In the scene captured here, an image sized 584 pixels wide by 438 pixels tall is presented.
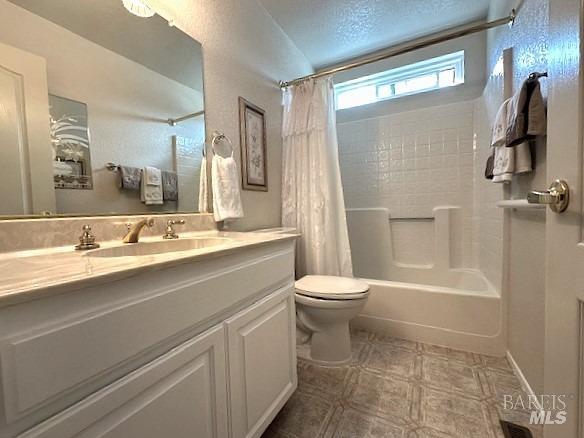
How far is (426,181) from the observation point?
7.71ft

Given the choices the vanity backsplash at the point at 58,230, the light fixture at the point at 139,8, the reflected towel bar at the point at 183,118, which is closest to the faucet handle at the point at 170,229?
the vanity backsplash at the point at 58,230

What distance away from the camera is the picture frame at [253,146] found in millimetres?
1667

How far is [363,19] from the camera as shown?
193 centimetres

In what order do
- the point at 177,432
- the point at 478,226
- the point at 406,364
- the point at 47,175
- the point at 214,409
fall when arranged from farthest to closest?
1. the point at 478,226
2. the point at 406,364
3. the point at 47,175
4. the point at 214,409
5. the point at 177,432

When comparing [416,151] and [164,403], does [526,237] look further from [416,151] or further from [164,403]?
[164,403]

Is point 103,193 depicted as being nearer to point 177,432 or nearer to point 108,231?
point 108,231

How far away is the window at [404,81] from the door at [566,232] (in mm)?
2010

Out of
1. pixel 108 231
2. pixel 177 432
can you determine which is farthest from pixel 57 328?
pixel 108 231

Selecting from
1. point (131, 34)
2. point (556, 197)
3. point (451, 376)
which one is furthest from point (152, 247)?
point (451, 376)

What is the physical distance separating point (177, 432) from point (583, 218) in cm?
98

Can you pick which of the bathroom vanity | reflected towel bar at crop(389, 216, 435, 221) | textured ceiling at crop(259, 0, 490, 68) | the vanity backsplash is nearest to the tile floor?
the bathroom vanity

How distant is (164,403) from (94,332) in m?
0.26

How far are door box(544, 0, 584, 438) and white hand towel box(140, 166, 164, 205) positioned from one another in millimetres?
1319

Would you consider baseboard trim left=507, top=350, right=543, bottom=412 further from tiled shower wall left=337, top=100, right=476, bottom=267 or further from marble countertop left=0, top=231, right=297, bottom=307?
marble countertop left=0, top=231, right=297, bottom=307
